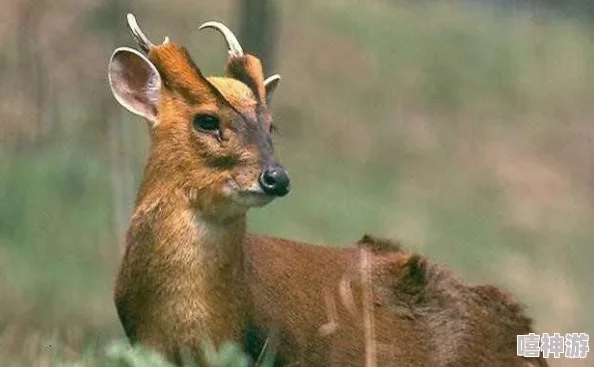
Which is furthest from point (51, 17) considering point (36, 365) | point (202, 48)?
point (36, 365)

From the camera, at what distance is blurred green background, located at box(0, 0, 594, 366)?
24.7 feet

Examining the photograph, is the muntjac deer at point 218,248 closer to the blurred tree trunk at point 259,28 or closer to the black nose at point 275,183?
the black nose at point 275,183

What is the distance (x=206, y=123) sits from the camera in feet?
15.4

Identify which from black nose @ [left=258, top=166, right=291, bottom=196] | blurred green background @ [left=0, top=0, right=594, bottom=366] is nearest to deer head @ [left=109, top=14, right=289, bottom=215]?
black nose @ [left=258, top=166, right=291, bottom=196]

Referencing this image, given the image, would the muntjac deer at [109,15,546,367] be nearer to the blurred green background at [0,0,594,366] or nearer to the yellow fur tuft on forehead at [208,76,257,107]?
the yellow fur tuft on forehead at [208,76,257,107]

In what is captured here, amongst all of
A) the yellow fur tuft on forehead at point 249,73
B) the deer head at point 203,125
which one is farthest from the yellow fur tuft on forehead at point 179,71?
the yellow fur tuft on forehead at point 249,73

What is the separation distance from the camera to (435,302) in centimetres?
529

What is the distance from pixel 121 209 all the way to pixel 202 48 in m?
1.29

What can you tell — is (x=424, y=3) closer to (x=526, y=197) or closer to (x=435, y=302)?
(x=526, y=197)

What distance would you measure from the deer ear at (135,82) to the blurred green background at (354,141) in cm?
122

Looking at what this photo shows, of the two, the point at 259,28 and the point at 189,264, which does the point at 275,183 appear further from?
the point at 259,28

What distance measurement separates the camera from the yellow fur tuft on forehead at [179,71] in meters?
4.73

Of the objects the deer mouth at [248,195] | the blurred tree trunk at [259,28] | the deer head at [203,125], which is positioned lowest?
the deer mouth at [248,195]

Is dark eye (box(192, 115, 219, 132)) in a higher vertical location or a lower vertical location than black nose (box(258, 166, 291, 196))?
higher
